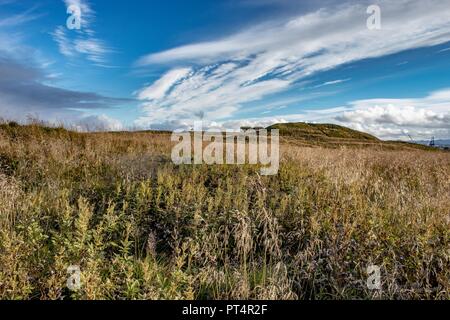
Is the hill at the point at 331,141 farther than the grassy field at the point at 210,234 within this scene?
Yes

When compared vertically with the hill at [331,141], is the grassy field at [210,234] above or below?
below

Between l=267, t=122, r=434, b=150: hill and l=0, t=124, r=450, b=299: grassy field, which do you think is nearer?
l=0, t=124, r=450, b=299: grassy field

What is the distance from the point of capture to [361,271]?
4.06m

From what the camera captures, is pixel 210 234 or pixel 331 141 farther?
pixel 331 141

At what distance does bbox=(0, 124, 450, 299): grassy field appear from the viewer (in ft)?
11.6

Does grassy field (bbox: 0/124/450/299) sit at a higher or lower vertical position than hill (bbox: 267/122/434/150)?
lower

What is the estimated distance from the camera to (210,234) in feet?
16.0

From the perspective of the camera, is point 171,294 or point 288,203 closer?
point 171,294

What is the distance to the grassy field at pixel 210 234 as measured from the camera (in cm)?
352

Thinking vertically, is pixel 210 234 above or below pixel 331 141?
below
